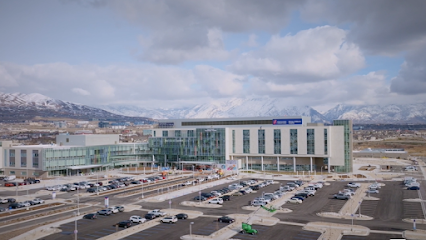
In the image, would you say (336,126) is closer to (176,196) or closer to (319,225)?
(176,196)

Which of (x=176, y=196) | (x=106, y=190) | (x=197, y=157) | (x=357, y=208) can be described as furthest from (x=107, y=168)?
(x=357, y=208)

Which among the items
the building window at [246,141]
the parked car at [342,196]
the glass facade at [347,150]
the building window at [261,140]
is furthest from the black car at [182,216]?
the glass facade at [347,150]

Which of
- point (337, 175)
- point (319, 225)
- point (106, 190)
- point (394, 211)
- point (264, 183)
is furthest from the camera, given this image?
point (337, 175)

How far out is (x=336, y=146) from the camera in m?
95.2

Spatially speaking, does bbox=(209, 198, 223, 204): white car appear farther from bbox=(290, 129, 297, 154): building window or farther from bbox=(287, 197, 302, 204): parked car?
bbox=(290, 129, 297, 154): building window

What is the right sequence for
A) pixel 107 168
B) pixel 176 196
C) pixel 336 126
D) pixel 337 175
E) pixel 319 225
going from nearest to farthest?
pixel 319 225 → pixel 176 196 → pixel 337 175 → pixel 336 126 → pixel 107 168

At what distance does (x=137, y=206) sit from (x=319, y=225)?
2633 centimetres

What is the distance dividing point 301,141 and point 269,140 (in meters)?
8.71

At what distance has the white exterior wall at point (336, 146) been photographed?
3720 inches

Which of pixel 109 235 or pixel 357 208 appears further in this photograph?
pixel 357 208

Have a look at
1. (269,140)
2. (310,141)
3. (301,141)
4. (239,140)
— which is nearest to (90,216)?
(239,140)

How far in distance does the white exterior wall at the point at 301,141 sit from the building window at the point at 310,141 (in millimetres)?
767

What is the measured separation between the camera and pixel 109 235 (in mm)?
39062

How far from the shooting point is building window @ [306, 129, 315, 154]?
96.3m
